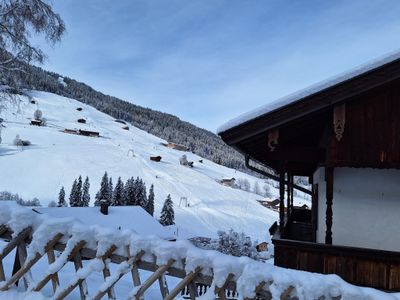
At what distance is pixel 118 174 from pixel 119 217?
4056 cm

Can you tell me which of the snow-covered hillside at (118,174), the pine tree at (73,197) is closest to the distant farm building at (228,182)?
the snow-covered hillside at (118,174)

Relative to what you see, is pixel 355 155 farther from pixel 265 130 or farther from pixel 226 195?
pixel 226 195

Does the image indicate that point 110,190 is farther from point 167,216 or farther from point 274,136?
point 274,136

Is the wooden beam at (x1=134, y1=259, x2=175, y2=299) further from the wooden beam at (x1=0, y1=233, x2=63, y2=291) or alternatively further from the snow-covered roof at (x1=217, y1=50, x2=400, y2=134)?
the snow-covered roof at (x1=217, y1=50, x2=400, y2=134)

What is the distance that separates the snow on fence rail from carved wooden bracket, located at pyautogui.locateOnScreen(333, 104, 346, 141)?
3.77 m

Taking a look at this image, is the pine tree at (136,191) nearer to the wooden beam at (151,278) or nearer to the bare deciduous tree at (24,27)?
the bare deciduous tree at (24,27)

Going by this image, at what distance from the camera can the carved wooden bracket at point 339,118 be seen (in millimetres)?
6238

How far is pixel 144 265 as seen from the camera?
3672 mm

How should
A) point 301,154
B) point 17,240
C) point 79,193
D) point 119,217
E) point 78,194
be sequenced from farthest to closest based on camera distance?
point 79,193, point 78,194, point 119,217, point 301,154, point 17,240

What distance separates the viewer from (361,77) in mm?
6023

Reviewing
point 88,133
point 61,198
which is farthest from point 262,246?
point 88,133

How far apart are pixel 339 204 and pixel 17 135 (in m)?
91.8

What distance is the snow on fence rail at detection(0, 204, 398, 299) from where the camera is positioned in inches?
119

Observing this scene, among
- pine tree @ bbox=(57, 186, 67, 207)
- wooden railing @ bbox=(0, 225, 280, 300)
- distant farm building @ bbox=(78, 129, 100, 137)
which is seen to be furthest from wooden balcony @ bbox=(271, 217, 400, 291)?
distant farm building @ bbox=(78, 129, 100, 137)
